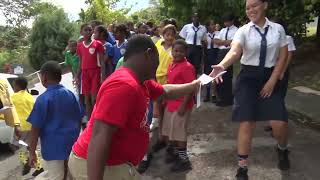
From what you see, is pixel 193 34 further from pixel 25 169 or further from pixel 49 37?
pixel 49 37

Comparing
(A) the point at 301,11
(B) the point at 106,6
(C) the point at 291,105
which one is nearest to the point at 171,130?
(C) the point at 291,105

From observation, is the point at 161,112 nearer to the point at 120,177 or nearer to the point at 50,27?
the point at 120,177

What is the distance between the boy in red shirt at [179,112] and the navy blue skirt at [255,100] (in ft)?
2.27

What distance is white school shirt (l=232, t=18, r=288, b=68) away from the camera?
17.3 ft

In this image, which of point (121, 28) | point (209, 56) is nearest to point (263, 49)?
point (121, 28)

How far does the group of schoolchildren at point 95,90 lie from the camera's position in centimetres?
488

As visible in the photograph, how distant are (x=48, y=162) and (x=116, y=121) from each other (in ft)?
8.46

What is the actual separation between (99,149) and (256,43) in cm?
299

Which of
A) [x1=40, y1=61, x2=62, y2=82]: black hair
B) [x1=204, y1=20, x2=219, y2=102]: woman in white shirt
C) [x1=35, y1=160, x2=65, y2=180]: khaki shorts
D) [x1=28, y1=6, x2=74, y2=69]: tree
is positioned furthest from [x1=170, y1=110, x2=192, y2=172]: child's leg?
[x1=28, y1=6, x2=74, y2=69]: tree

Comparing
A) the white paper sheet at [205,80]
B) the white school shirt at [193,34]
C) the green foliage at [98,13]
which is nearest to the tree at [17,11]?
the green foliage at [98,13]

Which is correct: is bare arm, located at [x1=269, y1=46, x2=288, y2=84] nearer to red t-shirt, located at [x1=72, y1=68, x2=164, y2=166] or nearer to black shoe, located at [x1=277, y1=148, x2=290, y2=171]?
black shoe, located at [x1=277, y1=148, x2=290, y2=171]

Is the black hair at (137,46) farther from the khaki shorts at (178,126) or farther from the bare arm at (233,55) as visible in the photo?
the khaki shorts at (178,126)

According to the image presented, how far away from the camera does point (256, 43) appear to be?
17.3 feet

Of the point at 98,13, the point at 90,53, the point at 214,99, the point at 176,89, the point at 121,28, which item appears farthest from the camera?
the point at 98,13
